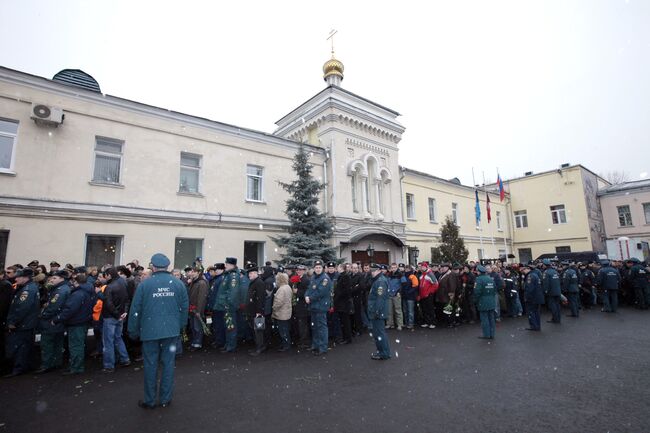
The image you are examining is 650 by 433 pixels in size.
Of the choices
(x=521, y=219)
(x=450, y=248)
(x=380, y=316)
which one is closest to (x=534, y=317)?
(x=380, y=316)

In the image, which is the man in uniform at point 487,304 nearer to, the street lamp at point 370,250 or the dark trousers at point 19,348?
the street lamp at point 370,250

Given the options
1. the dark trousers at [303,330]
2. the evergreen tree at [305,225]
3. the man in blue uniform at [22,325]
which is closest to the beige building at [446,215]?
the evergreen tree at [305,225]

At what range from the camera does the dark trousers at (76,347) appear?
23.4 ft

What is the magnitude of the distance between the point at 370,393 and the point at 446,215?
76.0 feet

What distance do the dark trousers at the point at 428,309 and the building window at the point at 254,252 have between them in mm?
8046

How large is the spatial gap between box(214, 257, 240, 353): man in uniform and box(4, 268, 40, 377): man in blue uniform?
3.82 m

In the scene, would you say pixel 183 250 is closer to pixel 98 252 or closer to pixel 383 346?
pixel 98 252

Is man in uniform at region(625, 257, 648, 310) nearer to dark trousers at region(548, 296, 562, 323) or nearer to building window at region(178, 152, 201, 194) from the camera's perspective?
dark trousers at region(548, 296, 562, 323)

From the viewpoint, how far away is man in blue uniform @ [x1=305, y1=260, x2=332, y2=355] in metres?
8.70

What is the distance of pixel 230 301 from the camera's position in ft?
29.9

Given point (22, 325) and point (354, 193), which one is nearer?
point (22, 325)

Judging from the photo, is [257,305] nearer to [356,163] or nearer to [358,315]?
[358,315]

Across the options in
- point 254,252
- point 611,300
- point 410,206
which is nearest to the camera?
point 611,300

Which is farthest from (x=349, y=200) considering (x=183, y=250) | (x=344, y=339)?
(x=344, y=339)
